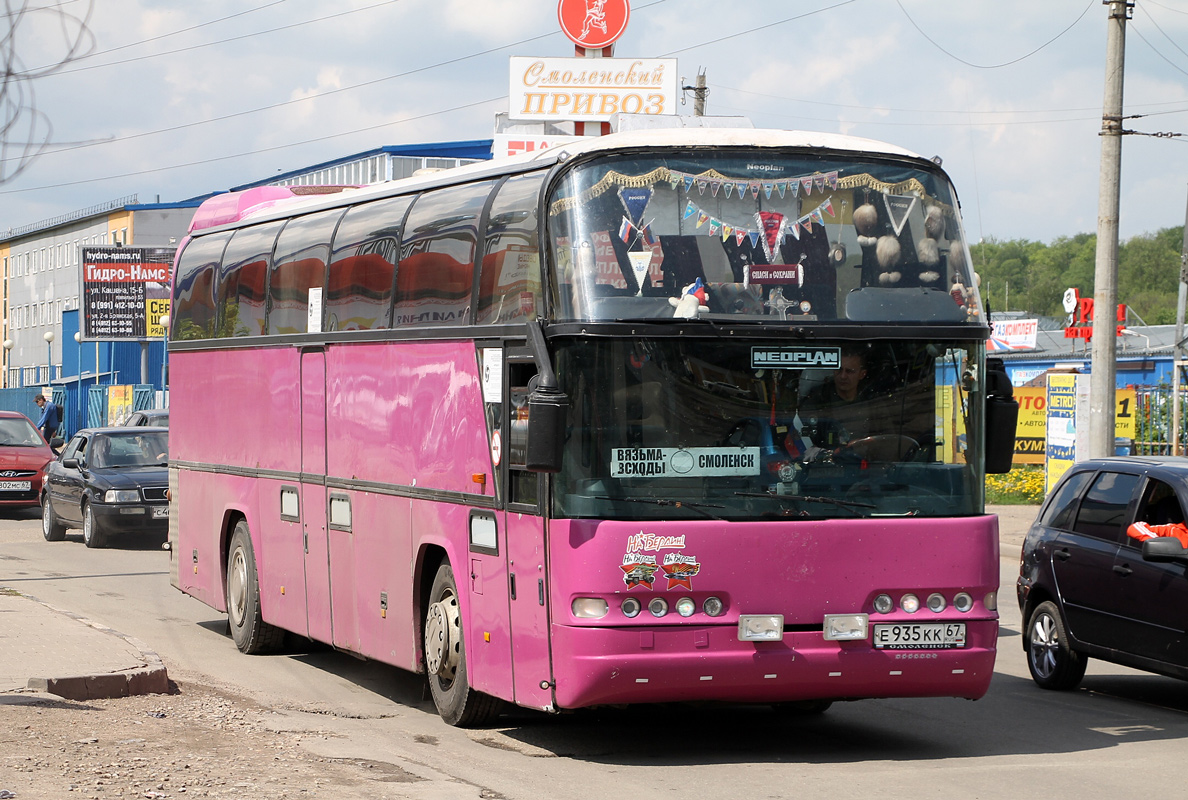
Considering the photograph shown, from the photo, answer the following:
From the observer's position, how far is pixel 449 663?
32.2 feet

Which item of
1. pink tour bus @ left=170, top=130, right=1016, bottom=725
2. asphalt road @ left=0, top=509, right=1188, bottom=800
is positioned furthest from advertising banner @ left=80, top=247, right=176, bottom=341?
pink tour bus @ left=170, top=130, right=1016, bottom=725

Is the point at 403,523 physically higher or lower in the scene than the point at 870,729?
higher

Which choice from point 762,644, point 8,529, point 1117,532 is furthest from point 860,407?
point 8,529

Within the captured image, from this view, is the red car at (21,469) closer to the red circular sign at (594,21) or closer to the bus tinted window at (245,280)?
the red circular sign at (594,21)

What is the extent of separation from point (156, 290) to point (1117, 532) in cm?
5422

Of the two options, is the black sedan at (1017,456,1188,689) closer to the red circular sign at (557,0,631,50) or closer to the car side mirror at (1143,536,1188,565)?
the car side mirror at (1143,536,1188,565)

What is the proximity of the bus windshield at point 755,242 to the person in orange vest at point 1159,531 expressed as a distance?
2.43 m

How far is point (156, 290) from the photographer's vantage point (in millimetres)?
60969

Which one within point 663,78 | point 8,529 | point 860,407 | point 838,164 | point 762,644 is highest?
point 663,78

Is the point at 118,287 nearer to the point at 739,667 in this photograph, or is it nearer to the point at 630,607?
the point at 630,607

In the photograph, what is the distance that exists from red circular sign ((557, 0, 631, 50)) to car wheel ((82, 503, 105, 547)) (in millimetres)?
10899

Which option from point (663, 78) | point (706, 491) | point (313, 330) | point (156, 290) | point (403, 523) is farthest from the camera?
point (156, 290)

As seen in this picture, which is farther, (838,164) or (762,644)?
(838,164)

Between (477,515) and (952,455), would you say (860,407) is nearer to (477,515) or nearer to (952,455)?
(952,455)
